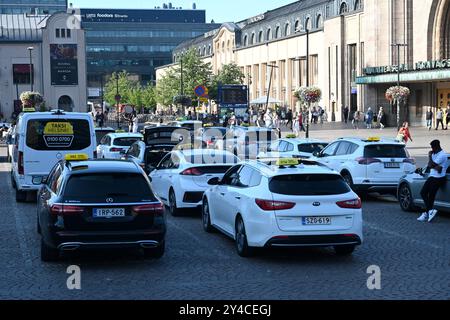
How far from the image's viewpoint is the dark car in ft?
35.6

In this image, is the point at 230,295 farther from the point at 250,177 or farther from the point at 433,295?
the point at 250,177

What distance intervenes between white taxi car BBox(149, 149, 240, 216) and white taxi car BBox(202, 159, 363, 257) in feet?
14.7

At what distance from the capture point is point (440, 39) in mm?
60625

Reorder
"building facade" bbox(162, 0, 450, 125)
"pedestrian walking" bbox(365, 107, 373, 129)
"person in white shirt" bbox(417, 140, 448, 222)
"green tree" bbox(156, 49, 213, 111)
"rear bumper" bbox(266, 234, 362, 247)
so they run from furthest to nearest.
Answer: "green tree" bbox(156, 49, 213, 111) < "building facade" bbox(162, 0, 450, 125) < "pedestrian walking" bbox(365, 107, 373, 129) < "person in white shirt" bbox(417, 140, 448, 222) < "rear bumper" bbox(266, 234, 362, 247)

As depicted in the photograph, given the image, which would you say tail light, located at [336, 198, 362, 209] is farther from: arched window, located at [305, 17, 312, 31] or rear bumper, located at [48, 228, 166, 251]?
arched window, located at [305, 17, 312, 31]

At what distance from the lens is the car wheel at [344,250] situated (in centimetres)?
1207

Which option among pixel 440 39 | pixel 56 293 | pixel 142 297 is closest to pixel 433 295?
pixel 142 297

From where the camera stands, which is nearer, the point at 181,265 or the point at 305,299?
the point at 305,299

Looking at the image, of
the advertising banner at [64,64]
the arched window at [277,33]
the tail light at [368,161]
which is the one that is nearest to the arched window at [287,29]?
the arched window at [277,33]

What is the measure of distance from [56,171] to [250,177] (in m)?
3.00

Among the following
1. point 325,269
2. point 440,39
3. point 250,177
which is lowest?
point 325,269

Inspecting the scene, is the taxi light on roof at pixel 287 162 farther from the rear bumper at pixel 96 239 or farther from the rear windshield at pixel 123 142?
the rear windshield at pixel 123 142

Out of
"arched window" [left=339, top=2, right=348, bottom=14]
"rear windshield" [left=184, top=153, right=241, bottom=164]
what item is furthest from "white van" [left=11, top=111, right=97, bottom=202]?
"arched window" [left=339, top=2, right=348, bottom=14]

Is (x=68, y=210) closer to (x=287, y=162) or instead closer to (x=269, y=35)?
(x=287, y=162)
